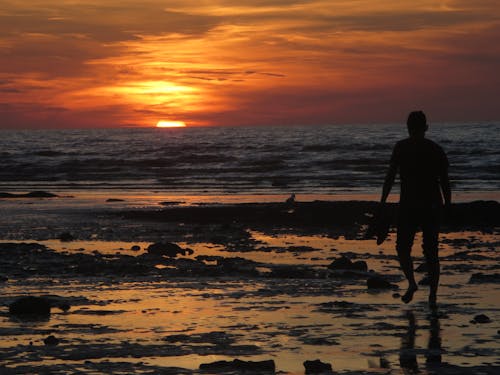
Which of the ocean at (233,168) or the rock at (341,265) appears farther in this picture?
the ocean at (233,168)

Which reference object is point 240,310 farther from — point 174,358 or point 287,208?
point 287,208

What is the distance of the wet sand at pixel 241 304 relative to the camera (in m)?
6.72

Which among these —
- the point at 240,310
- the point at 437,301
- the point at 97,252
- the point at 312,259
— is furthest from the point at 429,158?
the point at 97,252

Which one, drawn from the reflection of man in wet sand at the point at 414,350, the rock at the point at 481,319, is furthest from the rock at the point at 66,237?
the rock at the point at 481,319

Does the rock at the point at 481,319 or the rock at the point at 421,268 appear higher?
the rock at the point at 481,319

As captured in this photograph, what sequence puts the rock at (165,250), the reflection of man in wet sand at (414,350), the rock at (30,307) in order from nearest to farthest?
1. the reflection of man in wet sand at (414,350)
2. the rock at (30,307)
3. the rock at (165,250)

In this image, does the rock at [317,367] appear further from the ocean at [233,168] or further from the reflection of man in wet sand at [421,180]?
the ocean at [233,168]

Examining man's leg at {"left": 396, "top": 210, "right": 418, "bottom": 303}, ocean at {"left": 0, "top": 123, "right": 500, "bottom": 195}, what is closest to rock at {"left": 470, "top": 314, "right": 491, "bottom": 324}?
man's leg at {"left": 396, "top": 210, "right": 418, "bottom": 303}

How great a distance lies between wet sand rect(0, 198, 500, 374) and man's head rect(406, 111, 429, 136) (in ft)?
5.49

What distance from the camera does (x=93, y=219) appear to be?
21141 millimetres

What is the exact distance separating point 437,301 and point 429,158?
1.41m

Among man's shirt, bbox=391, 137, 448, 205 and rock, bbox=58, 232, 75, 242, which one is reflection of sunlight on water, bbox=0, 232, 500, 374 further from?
rock, bbox=58, 232, 75, 242

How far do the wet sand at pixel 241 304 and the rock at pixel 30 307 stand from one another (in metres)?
0.10

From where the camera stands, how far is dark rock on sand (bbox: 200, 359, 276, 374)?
6.29 metres
